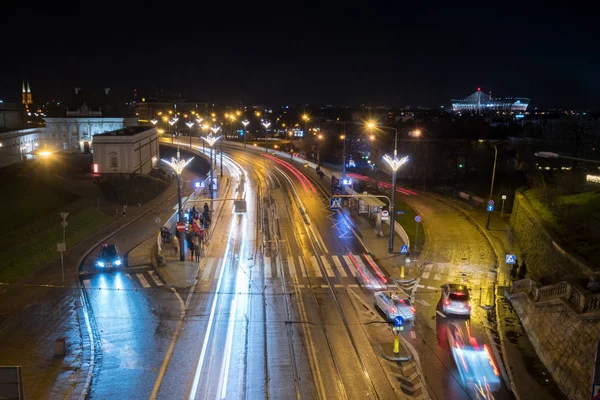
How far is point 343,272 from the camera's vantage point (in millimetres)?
26422

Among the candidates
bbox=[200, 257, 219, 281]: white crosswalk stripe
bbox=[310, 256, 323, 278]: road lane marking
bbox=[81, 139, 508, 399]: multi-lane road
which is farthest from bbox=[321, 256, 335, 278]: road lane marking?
bbox=[200, 257, 219, 281]: white crosswalk stripe

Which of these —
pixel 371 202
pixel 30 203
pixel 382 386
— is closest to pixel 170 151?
pixel 30 203

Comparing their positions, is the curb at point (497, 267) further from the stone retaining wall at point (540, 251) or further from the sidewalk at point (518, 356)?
the stone retaining wall at point (540, 251)

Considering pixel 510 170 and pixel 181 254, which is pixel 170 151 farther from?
pixel 181 254

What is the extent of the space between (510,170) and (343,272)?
44.2m

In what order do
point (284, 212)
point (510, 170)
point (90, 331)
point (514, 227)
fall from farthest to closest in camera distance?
point (510, 170), point (284, 212), point (514, 227), point (90, 331)

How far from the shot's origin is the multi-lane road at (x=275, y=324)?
15.0 m

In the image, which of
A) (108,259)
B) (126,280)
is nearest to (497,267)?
(126,280)

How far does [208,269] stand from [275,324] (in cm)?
850

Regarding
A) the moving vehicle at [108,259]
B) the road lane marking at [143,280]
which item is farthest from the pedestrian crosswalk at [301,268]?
the moving vehicle at [108,259]

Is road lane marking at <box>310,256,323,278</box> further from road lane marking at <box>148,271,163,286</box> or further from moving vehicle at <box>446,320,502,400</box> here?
moving vehicle at <box>446,320,502,400</box>

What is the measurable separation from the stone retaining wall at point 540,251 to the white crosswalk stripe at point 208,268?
15545mm

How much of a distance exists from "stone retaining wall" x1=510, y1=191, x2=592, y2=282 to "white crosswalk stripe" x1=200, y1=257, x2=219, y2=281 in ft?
51.0

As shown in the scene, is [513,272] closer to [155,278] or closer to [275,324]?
[275,324]
